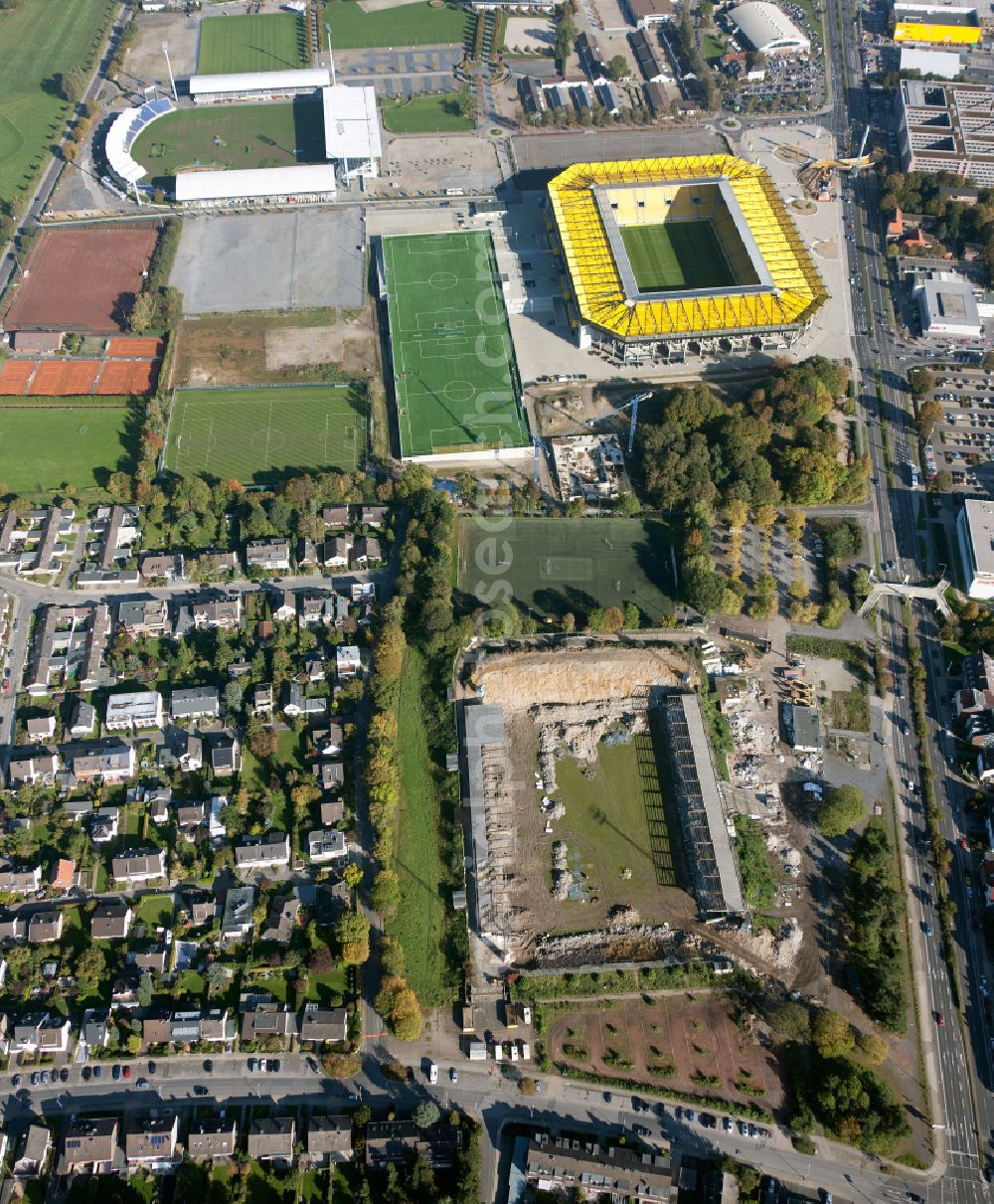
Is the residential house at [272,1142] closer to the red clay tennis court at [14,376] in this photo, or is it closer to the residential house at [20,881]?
the residential house at [20,881]

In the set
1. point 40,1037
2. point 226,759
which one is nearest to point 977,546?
point 226,759

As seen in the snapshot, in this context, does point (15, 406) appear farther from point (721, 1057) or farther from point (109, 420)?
point (721, 1057)

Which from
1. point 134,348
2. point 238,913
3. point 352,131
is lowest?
point 238,913

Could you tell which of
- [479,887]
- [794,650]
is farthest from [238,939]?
[794,650]

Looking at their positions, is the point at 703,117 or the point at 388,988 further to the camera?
the point at 703,117

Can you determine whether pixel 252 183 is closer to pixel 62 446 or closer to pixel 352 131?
pixel 352 131

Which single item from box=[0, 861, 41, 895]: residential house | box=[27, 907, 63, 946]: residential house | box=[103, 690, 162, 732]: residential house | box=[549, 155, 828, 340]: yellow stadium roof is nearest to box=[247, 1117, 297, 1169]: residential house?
box=[27, 907, 63, 946]: residential house
